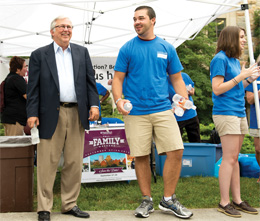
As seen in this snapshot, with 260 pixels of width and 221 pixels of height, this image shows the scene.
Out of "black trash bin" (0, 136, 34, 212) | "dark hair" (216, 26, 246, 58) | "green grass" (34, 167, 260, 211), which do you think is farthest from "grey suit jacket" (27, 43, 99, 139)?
"dark hair" (216, 26, 246, 58)

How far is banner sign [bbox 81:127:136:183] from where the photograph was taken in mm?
5156

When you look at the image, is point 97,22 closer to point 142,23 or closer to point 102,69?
point 102,69

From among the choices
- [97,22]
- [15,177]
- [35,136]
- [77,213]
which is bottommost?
[77,213]

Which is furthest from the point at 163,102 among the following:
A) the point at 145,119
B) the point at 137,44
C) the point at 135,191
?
the point at 135,191

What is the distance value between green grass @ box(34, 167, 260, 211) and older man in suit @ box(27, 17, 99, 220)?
2.65ft

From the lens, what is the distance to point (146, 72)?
3.32m

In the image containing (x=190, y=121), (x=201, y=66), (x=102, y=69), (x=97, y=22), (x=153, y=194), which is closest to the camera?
(x=153, y=194)

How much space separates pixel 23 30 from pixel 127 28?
2171 mm

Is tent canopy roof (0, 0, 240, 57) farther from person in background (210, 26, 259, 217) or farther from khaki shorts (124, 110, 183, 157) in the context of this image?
khaki shorts (124, 110, 183, 157)

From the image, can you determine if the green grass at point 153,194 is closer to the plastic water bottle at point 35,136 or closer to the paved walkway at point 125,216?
the paved walkway at point 125,216

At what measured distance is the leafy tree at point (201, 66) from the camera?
16.0 metres

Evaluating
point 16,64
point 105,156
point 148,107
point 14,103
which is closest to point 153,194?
point 105,156

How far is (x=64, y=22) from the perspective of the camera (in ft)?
10.9

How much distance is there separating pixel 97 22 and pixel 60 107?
4636mm
